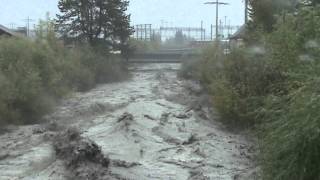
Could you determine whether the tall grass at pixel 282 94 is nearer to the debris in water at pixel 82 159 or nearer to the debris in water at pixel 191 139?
the debris in water at pixel 191 139

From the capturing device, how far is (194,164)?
16.7m

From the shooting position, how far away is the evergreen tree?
51750 mm

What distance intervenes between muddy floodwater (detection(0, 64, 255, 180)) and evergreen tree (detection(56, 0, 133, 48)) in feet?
65.1

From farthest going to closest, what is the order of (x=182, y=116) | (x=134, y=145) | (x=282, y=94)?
(x=182, y=116) → (x=134, y=145) → (x=282, y=94)

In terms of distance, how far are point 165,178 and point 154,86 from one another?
30.1 m

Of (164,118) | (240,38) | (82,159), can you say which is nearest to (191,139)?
(164,118)

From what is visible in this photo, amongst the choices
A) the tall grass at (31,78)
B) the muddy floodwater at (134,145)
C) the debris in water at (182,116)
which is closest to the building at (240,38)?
the muddy floodwater at (134,145)

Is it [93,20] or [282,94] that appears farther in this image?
[93,20]

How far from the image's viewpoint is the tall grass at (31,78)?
81.4 ft

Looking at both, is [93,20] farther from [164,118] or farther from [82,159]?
[82,159]

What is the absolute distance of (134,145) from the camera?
1928 cm

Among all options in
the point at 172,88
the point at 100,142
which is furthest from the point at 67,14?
the point at 100,142

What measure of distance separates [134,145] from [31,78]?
8622 mm

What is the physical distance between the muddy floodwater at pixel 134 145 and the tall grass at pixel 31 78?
0.93 m
